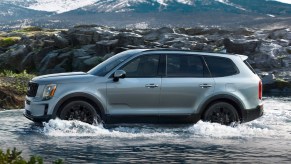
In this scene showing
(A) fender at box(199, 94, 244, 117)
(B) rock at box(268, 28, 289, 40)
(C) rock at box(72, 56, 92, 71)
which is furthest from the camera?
(B) rock at box(268, 28, 289, 40)

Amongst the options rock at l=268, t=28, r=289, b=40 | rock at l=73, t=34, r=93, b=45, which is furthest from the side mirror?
rock at l=268, t=28, r=289, b=40

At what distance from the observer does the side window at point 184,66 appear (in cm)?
1395

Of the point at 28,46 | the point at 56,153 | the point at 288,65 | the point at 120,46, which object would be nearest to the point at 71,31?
the point at 28,46

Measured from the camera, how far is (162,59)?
14.0 metres

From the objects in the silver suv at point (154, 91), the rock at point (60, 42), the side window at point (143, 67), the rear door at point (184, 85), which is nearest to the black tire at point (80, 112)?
the silver suv at point (154, 91)

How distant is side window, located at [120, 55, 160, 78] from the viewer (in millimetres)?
13789

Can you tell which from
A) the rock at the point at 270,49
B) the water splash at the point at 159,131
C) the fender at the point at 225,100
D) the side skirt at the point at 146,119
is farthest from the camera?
the rock at the point at 270,49

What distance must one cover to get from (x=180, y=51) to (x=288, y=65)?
104ft

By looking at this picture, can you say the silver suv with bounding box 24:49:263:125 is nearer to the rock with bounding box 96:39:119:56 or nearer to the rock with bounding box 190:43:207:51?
the rock with bounding box 190:43:207:51

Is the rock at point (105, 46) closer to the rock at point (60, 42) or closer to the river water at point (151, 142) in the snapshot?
the rock at point (60, 42)

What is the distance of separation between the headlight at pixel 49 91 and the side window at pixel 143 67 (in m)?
1.67

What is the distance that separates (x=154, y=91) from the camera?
13617mm

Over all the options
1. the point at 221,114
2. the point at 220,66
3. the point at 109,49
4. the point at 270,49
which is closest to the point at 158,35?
the point at 109,49

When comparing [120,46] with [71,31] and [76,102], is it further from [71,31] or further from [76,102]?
[76,102]
